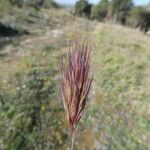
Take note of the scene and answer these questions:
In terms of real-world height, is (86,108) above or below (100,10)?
above

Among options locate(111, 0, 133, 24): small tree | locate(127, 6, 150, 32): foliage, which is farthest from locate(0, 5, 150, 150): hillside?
locate(111, 0, 133, 24): small tree

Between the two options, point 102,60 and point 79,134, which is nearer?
point 79,134

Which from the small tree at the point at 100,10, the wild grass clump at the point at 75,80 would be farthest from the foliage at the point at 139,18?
the wild grass clump at the point at 75,80

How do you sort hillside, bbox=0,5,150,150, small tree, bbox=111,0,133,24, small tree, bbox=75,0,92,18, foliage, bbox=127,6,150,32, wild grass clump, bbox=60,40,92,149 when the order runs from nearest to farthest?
wild grass clump, bbox=60,40,92,149 → hillside, bbox=0,5,150,150 → foliage, bbox=127,6,150,32 → small tree, bbox=111,0,133,24 → small tree, bbox=75,0,92,18

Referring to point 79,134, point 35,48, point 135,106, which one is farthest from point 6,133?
point 35,48

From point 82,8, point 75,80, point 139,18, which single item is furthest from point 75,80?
point 82,8

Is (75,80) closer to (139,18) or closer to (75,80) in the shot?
(75,80)

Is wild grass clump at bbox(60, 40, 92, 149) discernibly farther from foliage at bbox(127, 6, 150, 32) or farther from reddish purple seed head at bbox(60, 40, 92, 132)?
foliage at bbox(127, 6, 150, 32)

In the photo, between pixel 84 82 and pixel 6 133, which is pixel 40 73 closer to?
pixel 6 133
